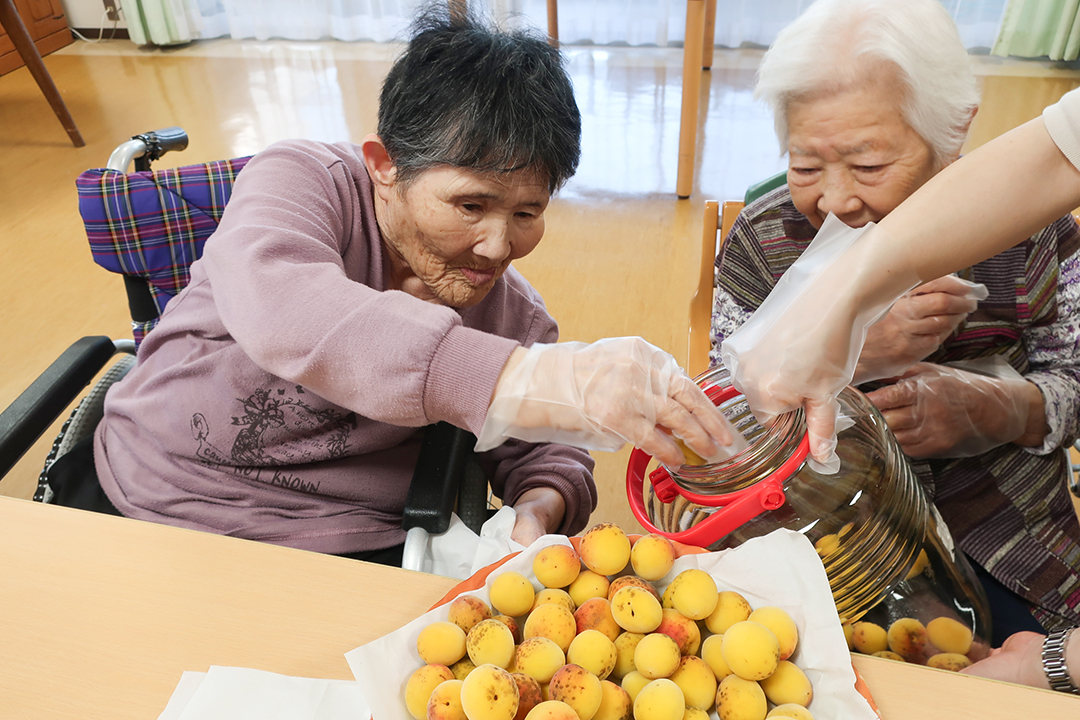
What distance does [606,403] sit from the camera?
0.74 m

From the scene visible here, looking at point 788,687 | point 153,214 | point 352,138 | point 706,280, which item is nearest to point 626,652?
point 788,687

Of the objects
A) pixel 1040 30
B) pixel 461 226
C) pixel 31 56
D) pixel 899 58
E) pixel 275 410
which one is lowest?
pixel 1040 30

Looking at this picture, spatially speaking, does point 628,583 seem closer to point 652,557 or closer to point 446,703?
point 652,557

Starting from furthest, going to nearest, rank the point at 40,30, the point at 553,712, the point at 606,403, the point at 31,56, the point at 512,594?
the point at 40,30 < the point at 31,56 < the point at 606,403 < the point at 512,594 < the point at 553,712

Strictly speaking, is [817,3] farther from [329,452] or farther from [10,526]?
[10,526]

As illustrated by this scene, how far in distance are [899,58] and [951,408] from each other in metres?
0.48

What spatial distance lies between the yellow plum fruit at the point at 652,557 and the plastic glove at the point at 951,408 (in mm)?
583

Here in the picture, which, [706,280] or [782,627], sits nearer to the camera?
[782,627]

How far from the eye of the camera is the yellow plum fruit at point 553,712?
54 centimetres

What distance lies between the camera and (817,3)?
1077mm

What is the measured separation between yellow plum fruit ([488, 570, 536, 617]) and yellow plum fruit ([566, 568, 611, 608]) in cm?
4

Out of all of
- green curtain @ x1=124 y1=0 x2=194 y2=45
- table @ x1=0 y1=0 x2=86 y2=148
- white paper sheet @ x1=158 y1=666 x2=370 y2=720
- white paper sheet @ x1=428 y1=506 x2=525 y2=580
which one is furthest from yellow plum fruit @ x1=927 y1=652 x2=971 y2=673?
green curtain @ x1=124 y1=0 x2=194 y2=45

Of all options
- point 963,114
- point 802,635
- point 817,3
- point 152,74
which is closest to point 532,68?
point 817,3

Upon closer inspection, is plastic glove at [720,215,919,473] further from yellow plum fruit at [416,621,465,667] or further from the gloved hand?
yellow plum fruit at [416,621,465,667]
